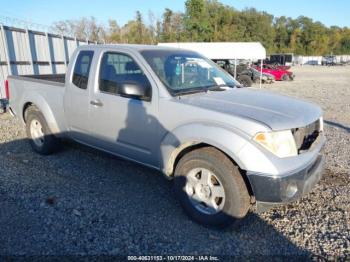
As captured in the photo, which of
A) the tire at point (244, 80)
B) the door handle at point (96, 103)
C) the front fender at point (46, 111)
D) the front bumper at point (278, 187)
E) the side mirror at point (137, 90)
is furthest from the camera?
the tire at point (244, 80)

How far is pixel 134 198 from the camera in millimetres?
3918

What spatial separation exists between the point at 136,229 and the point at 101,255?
1.66 ft

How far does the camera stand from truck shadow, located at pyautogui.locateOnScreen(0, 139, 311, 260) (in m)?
2.93

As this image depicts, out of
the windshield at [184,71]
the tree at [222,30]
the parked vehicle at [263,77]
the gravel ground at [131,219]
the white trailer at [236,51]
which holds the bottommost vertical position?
the gravel ground at [131,219]

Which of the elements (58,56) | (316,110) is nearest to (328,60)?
(58,56)

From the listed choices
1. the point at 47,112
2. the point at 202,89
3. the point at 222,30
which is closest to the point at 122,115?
the point at 202,89

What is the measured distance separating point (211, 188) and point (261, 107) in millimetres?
1019

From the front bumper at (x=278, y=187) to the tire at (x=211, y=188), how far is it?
0.52ft

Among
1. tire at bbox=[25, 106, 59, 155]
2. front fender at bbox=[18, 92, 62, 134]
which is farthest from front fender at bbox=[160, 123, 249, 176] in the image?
tire at bbox=[25, 106, 59, 155]

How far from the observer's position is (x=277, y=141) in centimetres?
284

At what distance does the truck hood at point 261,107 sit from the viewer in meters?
2.95

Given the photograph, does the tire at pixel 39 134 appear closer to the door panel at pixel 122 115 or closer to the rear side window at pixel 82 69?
the rear side window at pixel 82 69

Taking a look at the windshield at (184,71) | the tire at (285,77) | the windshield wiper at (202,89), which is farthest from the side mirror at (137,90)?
the tire at (285,77)

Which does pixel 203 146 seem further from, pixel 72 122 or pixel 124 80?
pixel 72 122
